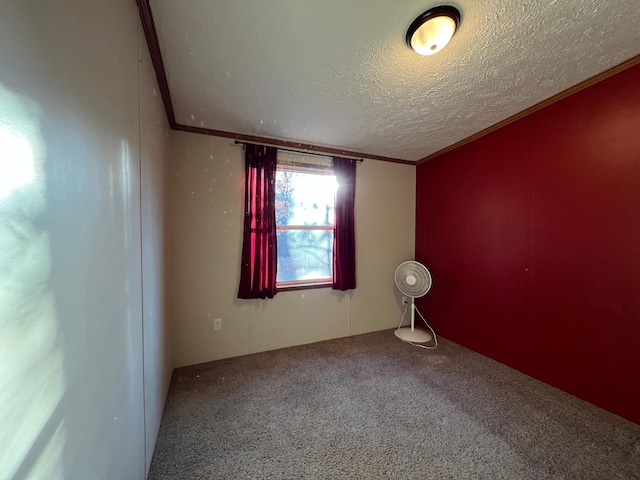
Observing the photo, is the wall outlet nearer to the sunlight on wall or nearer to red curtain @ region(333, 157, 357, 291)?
red curtain @ region(333, 157, 357, 291)

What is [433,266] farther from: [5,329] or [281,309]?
[5,329]

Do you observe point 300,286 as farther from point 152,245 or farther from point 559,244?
point 559,244

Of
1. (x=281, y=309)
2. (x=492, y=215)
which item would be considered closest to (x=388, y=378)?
(x=281, y=309)

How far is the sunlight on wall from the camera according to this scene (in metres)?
0.40

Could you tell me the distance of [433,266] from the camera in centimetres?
314

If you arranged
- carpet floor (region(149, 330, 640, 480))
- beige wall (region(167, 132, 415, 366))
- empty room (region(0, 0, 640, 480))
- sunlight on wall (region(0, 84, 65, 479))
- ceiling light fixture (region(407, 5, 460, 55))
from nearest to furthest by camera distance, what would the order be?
1. sunlight on wall (region(0, 84, 65, 479))
2. empty room (region(0, 0, 640, 480))
3. ceiling light fixture (region(407, 5, 460, 55))
4. carpet floor (region(149, 330, 640, 480))
5. beige wall (region(167, 132, 415, 366))

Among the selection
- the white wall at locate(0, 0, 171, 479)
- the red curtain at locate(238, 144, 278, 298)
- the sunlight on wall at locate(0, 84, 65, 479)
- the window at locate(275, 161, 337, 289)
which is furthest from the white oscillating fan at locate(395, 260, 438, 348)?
the sunlight on wall at locate(0, 84, 65, 479)

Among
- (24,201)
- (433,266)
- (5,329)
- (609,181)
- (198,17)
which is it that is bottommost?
(433,266)

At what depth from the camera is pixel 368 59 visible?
149 centimetres

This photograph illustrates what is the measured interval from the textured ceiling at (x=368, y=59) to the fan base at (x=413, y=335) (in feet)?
7.94

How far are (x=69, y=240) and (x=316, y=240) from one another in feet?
7.81

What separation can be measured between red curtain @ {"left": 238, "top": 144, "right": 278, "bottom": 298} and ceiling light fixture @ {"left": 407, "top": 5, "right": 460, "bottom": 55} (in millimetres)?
1619

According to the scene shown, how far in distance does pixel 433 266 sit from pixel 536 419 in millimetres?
1741

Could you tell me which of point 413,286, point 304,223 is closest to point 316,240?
point 304,223
